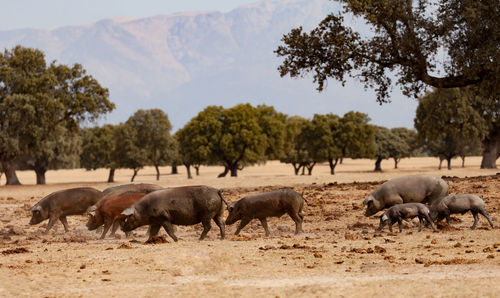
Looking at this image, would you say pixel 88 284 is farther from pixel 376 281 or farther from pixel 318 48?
pixel 318 48

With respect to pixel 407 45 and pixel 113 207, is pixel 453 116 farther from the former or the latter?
pixel 113 207

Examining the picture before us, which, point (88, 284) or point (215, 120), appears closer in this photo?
point (88, 284)

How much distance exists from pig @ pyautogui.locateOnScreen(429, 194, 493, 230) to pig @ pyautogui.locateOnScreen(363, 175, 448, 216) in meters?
1.37

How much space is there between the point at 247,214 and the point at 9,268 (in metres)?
6.12

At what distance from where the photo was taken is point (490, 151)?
59.7 metres

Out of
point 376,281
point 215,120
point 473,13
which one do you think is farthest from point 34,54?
point 376,281

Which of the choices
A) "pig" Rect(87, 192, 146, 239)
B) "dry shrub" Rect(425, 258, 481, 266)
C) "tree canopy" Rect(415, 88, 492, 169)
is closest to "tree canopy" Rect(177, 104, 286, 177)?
"tree canopy" Rect(415, 88, 492, 169)

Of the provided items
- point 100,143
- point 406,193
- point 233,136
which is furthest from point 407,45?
point 100,143

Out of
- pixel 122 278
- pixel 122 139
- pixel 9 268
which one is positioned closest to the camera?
pixel 122 278

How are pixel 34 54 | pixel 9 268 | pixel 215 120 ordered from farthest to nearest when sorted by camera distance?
pixel 215 120, pixel 34 54, pixel 9 268

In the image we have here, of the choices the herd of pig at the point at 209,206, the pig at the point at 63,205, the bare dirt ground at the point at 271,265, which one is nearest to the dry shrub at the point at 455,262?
the bare dirt ground at the point at 271,265

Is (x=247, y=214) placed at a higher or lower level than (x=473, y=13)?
lower

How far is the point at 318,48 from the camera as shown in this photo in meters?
29.2

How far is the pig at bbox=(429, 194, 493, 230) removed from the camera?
50.2 feet
